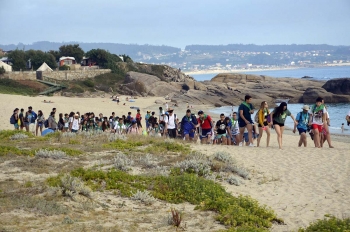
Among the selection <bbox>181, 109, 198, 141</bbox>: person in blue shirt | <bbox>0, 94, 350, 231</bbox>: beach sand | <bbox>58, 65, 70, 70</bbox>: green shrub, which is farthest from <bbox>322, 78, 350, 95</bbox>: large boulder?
<bbox>0, 94, 350, 231</bbox>: beach sand

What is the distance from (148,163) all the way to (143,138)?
374 centimetres

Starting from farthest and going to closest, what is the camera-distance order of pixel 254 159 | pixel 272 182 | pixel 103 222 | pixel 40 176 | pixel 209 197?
pixel 254 159 < pixel 272 182 < pixel 40 176 < pixel 209 197 < pixel 103 222

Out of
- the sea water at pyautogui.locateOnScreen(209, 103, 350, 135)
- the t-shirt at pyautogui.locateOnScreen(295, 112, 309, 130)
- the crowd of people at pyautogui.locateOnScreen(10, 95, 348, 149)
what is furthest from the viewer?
the sea water at pyautogui.locateOnScreen(209, 103, 350, 135)

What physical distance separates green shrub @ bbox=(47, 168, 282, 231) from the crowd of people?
5566 millimetres

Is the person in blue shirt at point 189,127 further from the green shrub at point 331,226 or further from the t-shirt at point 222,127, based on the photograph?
the green shrub at point 331,226

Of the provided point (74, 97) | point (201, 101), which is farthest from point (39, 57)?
point (201, 101)

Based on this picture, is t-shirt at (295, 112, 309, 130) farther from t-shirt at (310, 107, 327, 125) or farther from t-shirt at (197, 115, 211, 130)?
t-shirt at (197, 115, 211, 130)

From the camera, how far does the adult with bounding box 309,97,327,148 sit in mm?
14094

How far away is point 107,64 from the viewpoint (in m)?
70.1

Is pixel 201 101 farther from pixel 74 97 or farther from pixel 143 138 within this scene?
pixel 143 138

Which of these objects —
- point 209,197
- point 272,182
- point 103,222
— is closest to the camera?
point 103,222

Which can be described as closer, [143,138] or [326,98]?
[143,138]

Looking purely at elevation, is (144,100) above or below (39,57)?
below

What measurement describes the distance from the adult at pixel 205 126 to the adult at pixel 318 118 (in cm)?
324
